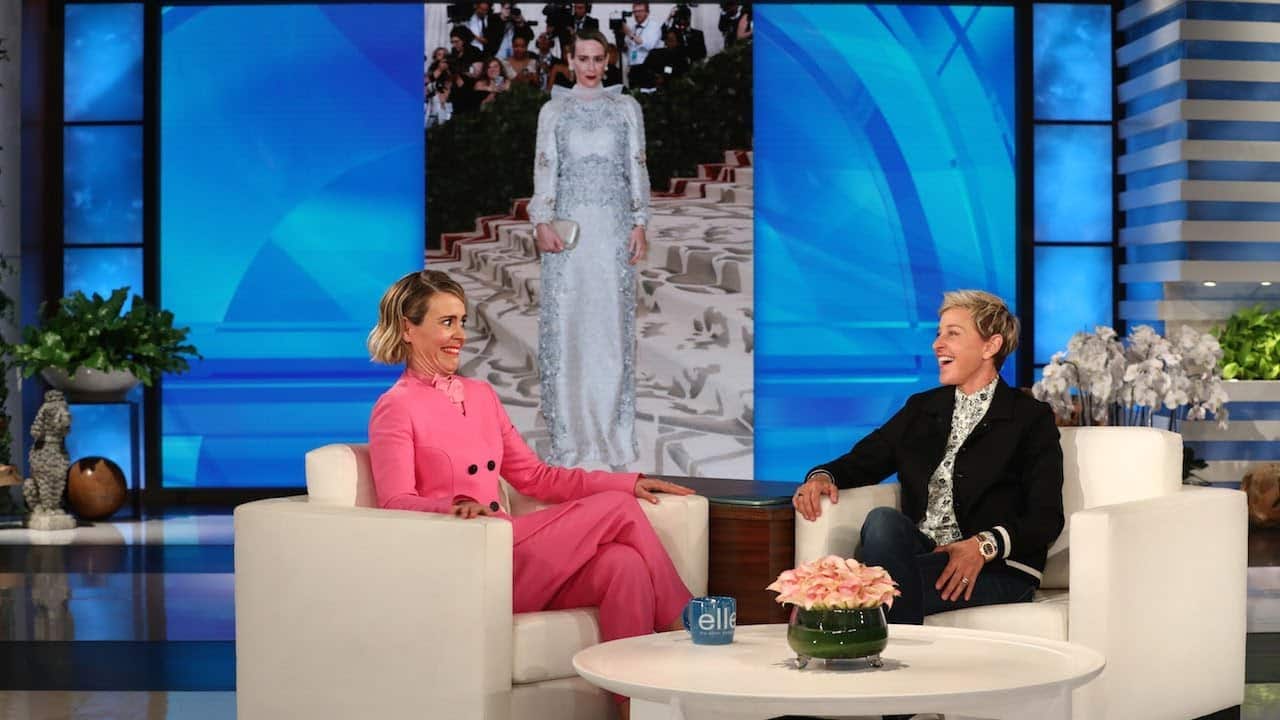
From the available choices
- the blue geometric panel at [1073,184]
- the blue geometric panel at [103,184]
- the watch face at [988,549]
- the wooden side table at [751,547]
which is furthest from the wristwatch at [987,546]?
the blue geometric panel at [103,184]

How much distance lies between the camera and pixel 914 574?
3.50 meters

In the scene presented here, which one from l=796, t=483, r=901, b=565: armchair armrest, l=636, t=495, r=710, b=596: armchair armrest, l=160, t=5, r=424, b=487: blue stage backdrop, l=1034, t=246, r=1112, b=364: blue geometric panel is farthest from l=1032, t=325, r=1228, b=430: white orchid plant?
l=160, t=5, r=424, b=487: blue stage backdrop

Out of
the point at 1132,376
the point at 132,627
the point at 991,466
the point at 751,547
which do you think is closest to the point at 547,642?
the point at 751,547

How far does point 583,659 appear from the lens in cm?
278

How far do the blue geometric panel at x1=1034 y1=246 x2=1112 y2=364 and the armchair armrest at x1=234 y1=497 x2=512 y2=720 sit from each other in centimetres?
588

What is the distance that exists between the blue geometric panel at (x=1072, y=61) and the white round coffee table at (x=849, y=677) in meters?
5.95

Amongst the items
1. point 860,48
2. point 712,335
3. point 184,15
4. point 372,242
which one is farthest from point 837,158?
point 184,15

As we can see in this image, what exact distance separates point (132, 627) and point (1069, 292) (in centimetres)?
545

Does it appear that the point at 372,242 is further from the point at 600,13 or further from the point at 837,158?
the point at 837,158

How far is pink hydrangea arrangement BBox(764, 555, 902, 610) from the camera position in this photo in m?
2.71

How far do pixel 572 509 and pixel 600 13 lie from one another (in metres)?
5.19

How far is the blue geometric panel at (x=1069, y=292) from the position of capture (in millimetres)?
8453

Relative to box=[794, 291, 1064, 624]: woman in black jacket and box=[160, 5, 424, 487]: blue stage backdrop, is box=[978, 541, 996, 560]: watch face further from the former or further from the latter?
box=[160, 5, 424, 487]: blue stage backdrop

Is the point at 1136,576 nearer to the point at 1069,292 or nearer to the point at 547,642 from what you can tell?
the point at 547,642
